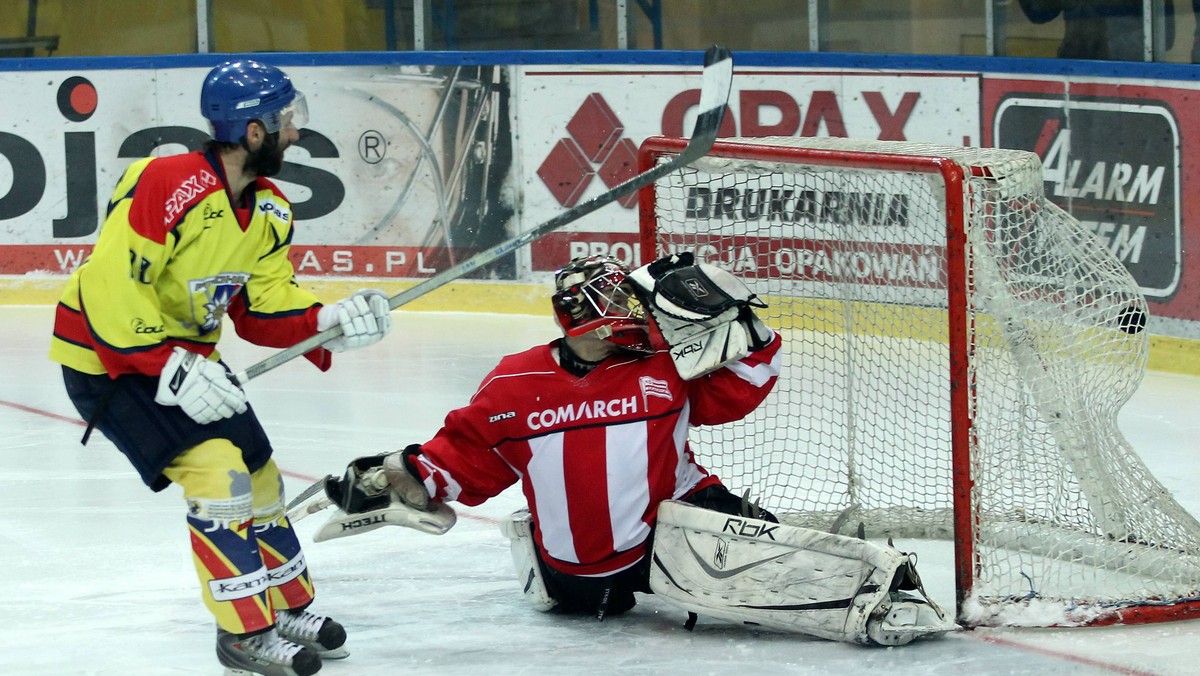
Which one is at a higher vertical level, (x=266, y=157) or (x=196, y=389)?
(x=266, y=157)

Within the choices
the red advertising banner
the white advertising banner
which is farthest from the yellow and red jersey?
the white advertising banner

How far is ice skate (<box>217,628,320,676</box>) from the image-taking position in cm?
282

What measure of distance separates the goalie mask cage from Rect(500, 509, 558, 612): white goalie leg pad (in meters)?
0.81

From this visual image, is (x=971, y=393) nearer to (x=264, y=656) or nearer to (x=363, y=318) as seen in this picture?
(x=363, y=318)

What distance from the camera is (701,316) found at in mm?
2943

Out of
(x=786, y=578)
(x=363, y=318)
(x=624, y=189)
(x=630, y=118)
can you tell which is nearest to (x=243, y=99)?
(x=363, y=318)

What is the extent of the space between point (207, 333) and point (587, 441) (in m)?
0.74

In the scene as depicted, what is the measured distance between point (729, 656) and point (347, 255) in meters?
4.60

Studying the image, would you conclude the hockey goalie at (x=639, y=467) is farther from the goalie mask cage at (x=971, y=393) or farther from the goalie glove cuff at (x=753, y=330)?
the goalie mask cage at (x=971, y=393)

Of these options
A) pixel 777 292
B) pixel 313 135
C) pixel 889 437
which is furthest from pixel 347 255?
pixel 889 437

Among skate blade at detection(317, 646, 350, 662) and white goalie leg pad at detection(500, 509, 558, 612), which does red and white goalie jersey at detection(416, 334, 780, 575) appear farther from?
skate blade at detection(317, 646, 350, 662)

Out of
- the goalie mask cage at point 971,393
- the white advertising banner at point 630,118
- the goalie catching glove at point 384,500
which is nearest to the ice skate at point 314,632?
the goalie catching glove at point 384,500

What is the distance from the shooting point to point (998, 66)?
6.03 meters

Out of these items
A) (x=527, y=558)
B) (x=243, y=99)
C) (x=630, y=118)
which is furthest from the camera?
(x=630, y=118)
